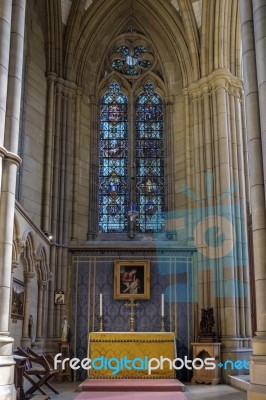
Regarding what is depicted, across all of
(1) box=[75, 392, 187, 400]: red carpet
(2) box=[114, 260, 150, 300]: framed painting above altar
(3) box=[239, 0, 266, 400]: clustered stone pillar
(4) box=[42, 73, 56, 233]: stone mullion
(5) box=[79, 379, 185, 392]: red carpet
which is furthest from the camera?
(2) box=[114, 260, 150, 300]: framed painting above altar

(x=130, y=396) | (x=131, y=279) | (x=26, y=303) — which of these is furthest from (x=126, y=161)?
(x=130, y=396)

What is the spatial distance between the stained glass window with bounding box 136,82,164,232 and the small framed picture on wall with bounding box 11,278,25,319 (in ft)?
17.9

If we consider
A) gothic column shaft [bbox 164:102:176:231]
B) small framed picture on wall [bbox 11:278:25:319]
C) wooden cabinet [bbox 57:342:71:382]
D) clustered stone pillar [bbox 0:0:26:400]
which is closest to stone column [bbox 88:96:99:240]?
gothic column shaft [bbox 164:102:176:231]

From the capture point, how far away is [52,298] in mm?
14656

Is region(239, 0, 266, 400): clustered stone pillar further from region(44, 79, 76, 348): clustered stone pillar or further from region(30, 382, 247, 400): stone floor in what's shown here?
region(44, 79, 76, 348): clustered stone pillar

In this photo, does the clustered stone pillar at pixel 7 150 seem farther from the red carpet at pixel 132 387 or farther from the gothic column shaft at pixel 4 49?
the red carpet at pixel 132 387

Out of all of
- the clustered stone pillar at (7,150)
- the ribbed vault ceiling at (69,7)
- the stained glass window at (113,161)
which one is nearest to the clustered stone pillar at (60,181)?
the stained glass window at (113,161)

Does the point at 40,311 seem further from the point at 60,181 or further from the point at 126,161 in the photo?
the point at 126,161

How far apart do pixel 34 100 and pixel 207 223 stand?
228 inches

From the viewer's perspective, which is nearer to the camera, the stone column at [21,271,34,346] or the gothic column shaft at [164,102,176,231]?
the stone column at [21,271,34,346]

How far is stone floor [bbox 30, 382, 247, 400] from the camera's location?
1045cm

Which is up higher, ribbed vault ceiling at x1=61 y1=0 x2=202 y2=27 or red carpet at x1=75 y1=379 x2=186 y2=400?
ribbed vault ceiling at x1=61 y1=0 x2=202 y2=27

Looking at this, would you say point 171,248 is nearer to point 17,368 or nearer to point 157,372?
point 157,372

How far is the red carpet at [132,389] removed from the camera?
1016 cm
